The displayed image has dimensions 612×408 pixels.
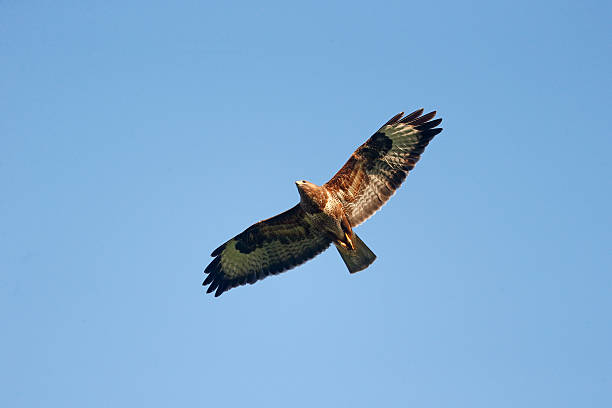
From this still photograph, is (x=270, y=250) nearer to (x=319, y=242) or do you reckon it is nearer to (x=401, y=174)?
(x=319, y=242)

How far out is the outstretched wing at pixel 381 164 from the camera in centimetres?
1382

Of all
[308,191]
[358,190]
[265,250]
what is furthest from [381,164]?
[265,250]

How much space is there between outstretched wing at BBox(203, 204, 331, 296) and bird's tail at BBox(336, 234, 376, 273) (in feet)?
2.29

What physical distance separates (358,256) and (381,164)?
172 centimetres

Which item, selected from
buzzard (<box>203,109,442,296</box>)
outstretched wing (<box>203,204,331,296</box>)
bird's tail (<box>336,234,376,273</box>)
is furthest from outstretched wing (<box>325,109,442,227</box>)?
outstretched wing (<box>203,204,331,296</box>)

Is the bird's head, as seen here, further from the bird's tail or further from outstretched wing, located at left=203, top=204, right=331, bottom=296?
the bird's tail

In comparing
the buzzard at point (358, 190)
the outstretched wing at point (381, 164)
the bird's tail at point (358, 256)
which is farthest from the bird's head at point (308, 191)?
the bird's tail at point (358, 256)

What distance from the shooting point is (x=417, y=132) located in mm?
13898

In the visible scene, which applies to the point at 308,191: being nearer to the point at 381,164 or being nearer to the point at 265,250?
the point at 381,164

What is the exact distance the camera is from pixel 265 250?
48.4ft

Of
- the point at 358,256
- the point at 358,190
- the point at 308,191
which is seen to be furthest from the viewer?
the point at 358,190

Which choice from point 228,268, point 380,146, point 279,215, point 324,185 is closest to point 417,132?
point 380,146

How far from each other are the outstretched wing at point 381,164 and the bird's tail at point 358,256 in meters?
0.42

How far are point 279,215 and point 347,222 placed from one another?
130cm
